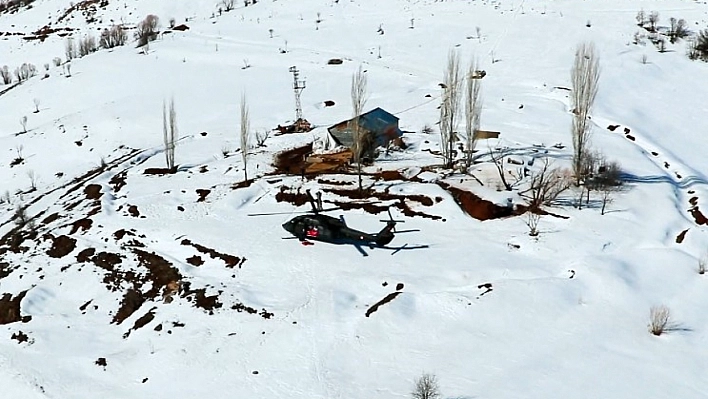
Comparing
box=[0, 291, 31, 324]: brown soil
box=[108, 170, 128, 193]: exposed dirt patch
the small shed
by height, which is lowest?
box=[0, 291, 31, 324]: brown soil

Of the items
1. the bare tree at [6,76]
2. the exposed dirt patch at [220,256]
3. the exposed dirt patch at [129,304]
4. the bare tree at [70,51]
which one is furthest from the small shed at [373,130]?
the bare tree at [6,76]

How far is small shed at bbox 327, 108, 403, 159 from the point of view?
40562 millimetres

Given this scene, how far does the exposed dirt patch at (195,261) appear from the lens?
30.5 m

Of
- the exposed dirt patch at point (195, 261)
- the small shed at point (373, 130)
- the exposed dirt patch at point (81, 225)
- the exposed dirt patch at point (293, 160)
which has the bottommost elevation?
the exposed dirt patch at point (195, 261)

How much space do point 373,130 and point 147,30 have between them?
53667 millimetres

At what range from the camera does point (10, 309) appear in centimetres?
Answer: 2909

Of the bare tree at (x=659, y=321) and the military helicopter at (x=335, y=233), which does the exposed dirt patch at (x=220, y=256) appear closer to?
the military helicopter at (x=335, y=233)

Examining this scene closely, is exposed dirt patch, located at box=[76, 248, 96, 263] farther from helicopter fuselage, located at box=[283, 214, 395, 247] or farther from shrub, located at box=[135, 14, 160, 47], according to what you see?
shrub, located at box=[135, 14, 160, 47]

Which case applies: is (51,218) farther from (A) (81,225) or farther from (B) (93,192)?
(A) (81,225)

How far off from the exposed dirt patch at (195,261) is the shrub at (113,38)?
59138 mm

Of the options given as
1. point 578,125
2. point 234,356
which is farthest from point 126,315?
point 578,125

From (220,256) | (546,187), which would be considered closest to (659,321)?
(546,187)

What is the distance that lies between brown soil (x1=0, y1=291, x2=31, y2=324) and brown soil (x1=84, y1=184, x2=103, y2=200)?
10.5 metres

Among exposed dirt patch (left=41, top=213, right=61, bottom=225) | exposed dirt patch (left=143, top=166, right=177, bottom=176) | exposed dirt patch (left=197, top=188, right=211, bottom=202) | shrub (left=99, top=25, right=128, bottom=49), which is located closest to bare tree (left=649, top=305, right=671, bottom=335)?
exposed dirt patch (left=197, top=188, right=211, bottom=202)
